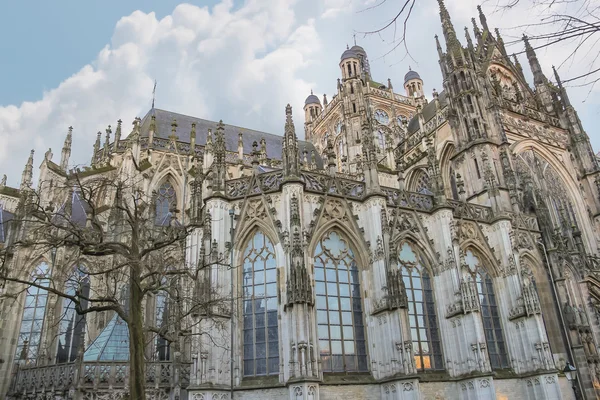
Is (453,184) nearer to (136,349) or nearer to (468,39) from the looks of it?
(468,39)

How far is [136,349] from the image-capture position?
30.9 ft

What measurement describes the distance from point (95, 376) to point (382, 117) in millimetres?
35997

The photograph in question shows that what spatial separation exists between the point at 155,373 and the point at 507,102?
2300cm

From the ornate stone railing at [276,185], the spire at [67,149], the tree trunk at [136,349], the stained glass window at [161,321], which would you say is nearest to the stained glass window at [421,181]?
the ornate stone railing at [276,185]

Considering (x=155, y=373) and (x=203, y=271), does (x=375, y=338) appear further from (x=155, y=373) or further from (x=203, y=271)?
(x=155, y=373)

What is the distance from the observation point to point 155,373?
13.8 meters

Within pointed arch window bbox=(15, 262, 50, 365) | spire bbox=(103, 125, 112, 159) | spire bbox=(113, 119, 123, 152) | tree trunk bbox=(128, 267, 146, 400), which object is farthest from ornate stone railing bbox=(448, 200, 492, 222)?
spire bbox=(103, 125, 112, 159)

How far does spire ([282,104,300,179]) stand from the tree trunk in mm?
6650

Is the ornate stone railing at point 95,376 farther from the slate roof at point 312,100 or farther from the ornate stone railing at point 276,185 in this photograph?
the slate roof at point 312,100

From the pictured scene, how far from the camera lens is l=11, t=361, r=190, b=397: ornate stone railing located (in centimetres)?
1318

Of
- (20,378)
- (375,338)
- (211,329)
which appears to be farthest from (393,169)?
(20,378)

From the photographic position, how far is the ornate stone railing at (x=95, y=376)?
13180mm

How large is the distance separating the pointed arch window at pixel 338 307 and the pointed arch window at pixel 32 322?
1024 cm

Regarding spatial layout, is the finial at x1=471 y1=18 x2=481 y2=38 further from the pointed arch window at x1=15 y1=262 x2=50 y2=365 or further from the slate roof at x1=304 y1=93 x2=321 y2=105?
the pointed arch window at x1=15 y1=262 x2=50 y2=365
